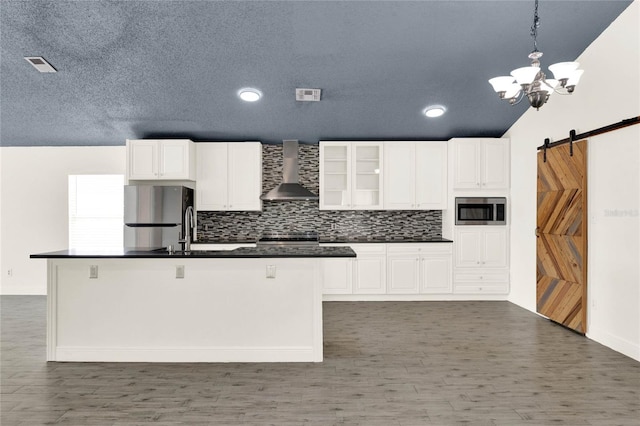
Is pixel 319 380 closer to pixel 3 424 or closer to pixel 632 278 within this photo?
pixel 3 424

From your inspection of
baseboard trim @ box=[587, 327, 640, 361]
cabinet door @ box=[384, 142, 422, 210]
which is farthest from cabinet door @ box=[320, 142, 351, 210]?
baseboard trim @ box=[587, 327, 640, 361]

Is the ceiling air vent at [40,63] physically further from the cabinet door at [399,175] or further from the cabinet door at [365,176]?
the cabinet door at [399,175]

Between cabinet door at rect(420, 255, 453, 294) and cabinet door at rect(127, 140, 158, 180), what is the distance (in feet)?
13.3

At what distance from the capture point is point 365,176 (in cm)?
652

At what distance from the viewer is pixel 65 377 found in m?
3.35

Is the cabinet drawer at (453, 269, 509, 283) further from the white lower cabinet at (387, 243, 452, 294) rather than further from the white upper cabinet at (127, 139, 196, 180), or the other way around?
the white upper cabinet at (127, 139, 196, 180)

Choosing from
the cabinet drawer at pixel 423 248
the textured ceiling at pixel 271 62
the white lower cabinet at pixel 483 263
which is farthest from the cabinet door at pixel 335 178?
the white lower cabinet at pixel 483 263

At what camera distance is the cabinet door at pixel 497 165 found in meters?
6.22

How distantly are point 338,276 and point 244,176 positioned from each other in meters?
2.02

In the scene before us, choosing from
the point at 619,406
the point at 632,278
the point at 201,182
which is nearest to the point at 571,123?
the point at 632,278

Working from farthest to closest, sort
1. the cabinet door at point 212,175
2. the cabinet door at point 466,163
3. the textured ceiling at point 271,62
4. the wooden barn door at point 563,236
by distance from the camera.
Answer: the cabinet door at point 212,175 → the cabinet door at point 466,163 → the wooden barn door at point 563,236 → the textured ceiling at point 271,62

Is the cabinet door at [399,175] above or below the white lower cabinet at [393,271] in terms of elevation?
above

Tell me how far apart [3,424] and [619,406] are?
384cm

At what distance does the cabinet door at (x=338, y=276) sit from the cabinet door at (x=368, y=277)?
10 cm
